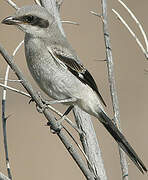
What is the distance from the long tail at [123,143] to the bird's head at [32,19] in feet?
1.76

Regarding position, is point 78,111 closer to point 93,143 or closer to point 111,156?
point 93,143

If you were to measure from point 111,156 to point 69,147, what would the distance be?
2.37m

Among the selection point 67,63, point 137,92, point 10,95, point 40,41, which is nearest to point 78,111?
point 67,63

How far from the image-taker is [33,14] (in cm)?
245

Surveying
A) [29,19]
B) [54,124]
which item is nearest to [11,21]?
[29,19]

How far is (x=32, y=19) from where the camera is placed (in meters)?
2.50

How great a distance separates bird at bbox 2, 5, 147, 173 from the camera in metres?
2.44

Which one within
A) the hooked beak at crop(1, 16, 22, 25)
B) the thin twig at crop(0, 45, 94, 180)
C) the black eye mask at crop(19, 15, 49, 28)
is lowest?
the thin twig at crop(0, 45, 94, 180)

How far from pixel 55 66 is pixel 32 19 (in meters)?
0.26

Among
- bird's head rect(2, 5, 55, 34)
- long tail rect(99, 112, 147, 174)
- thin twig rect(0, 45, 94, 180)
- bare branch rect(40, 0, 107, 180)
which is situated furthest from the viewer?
bird's head rect(2, 5, 55, 34)

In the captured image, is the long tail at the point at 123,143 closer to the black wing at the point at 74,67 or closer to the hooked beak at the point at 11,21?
the black wing at the point at 74,67

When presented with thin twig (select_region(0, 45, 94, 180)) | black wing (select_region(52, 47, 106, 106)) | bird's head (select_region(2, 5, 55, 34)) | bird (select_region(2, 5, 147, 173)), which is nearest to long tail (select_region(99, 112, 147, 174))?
bird (select_region(2, 5, 147, 173))

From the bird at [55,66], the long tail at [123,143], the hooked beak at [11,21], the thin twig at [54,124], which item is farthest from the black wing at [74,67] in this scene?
the thin twig at [54,124]

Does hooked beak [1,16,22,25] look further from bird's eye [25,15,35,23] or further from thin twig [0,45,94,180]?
thin twig [0,45,94,180]
